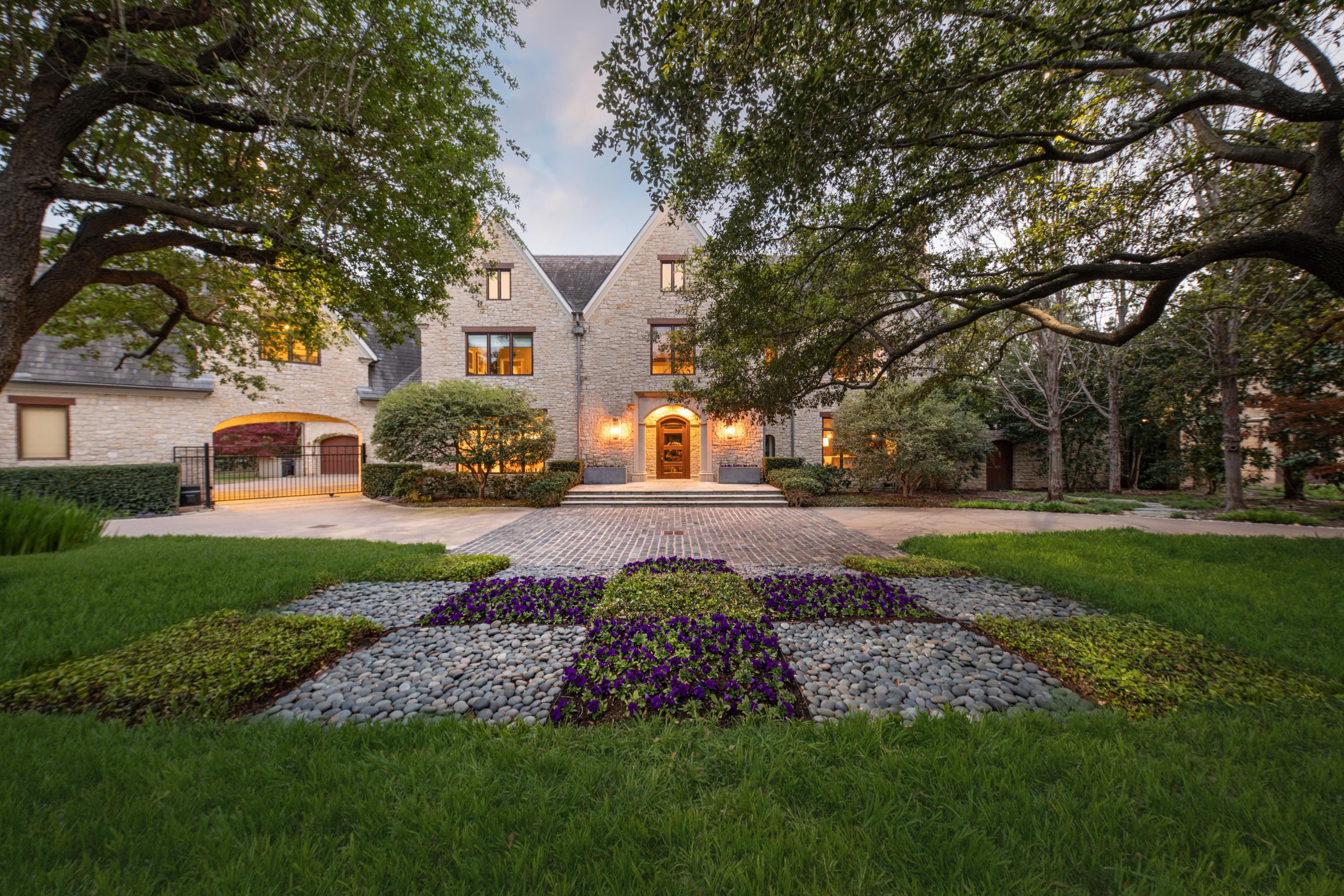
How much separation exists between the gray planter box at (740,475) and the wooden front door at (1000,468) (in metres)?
9.60

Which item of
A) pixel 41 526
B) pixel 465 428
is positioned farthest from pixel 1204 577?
pixel 465 428

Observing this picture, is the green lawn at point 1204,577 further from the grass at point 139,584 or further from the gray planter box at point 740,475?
the gray planter box at point 740,475

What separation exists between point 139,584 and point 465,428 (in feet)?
29.8

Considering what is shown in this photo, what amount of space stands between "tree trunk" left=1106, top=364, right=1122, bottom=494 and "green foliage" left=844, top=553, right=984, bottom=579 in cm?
1356

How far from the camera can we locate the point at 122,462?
1385cm

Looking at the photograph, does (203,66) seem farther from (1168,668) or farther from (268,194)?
(1168,668)

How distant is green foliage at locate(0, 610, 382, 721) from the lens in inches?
111

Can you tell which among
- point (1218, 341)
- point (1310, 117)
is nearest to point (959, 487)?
point (1218, 341)

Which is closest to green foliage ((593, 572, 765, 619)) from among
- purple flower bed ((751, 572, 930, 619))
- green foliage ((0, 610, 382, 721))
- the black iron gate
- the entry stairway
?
purple flower bed ((751, 572, 930, 619))

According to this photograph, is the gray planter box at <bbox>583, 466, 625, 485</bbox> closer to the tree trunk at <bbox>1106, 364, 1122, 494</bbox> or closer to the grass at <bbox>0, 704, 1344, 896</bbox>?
the grass at <bbox>0, 704, 1344, 896</bbox>

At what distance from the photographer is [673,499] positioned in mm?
13938

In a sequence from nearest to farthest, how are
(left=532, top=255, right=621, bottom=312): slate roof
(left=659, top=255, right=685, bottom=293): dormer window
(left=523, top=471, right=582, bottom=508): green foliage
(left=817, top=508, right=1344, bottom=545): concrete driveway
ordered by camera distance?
(left=817, top=508, right=1344, bottom=545): concrete driveway → (left=523, top=471, right=582, bottom=508): green foliage → (left=659, top=255, right=685, bottom=293): dormer window → (left=532, top=255, right=621, bottom=312): slate roof

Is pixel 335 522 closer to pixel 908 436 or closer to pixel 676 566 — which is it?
pixel 676 566

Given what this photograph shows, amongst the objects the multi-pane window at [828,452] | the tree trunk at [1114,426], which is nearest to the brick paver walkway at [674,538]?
the multi-pane window at [828,452]
